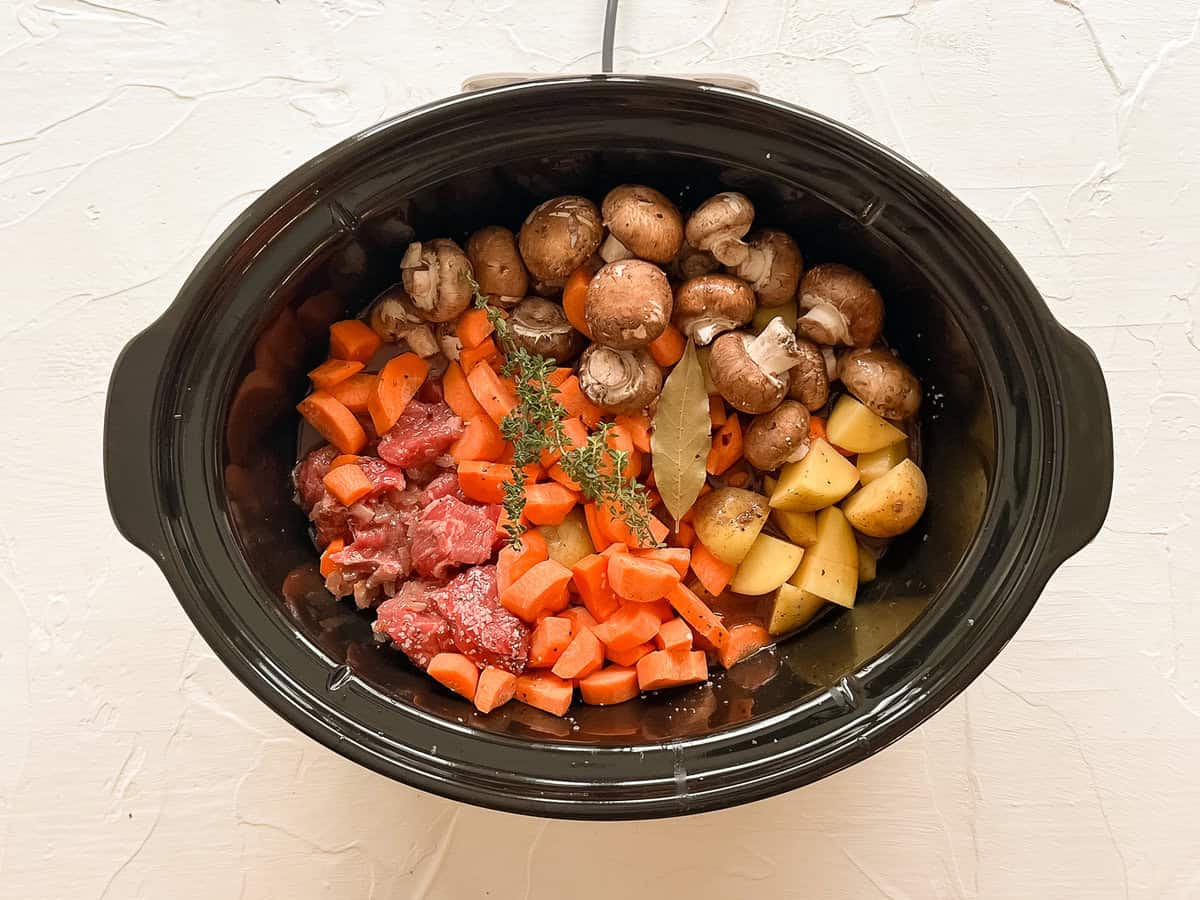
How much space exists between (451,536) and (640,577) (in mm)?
304

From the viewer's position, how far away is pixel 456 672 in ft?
4.34

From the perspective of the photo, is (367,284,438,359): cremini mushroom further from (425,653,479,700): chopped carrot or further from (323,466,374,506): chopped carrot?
(425,653,479,700): chopped carrot

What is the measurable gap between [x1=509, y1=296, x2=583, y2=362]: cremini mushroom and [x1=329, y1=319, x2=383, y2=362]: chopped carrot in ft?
0.77

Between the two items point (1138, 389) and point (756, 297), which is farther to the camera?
point (1138, 389)

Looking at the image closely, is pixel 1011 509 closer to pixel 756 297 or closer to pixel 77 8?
pixel 756 297

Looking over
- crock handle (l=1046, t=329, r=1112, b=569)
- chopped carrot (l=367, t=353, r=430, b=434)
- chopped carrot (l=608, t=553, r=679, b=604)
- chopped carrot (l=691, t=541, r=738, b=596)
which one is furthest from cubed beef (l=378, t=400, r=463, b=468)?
crock handle (l=1046, t=329, r=1112, b=569)

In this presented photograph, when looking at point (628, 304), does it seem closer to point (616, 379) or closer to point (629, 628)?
point (616, 379)

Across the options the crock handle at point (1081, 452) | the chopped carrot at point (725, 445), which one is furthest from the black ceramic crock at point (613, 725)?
the chopped carrot at point (725, 445)

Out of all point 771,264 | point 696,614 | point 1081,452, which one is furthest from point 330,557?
point 1081,452

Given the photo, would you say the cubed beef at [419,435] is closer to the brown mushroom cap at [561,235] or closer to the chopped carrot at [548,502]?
the chopped carrot at [548,502]

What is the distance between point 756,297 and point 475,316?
0.45 m

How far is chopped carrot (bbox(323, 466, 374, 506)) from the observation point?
140cm

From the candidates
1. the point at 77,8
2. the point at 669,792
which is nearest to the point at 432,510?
the point at 669,792

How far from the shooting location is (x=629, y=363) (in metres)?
1.38
